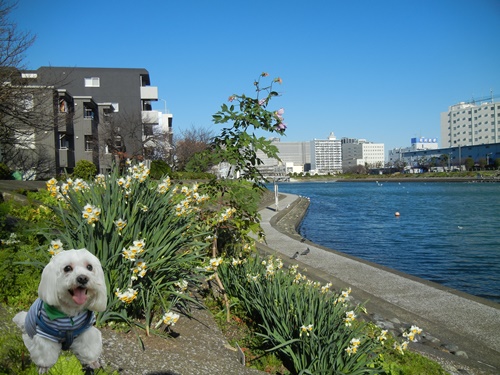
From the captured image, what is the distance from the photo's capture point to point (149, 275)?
4.23 m

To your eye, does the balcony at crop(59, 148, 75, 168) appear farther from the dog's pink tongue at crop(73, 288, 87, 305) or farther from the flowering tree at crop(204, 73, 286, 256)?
the dog's pink tongue at crop(73, 288, 87, 305)

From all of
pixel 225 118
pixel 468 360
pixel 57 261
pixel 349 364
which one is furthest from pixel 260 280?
pixel 57 261

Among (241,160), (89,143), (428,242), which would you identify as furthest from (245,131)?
(89,143)

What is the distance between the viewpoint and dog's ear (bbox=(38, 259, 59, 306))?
2.15 m

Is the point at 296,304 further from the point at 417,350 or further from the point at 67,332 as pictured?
the point at 67,332

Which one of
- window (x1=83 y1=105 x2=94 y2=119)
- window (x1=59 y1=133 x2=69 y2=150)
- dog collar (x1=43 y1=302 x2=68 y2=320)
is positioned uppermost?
window (x1=83 y1=105 x2=94 y2=119)

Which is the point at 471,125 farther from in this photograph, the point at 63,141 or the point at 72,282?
the point at 72,282

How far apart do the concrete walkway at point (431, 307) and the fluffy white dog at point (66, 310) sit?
481 centimetres

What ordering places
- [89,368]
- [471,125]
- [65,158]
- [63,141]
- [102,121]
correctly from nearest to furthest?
[89,368] < [65,158] < [63,141] < [102,121] < [471,125]

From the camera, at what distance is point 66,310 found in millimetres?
2256

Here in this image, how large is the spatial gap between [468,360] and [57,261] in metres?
5.59

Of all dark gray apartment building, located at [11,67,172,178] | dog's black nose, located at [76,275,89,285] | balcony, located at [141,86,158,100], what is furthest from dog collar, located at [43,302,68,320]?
balcony, located at [141,86,158,100]

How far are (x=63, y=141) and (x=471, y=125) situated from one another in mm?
157894

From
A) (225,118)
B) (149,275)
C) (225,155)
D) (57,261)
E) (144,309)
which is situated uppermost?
(225,118)
